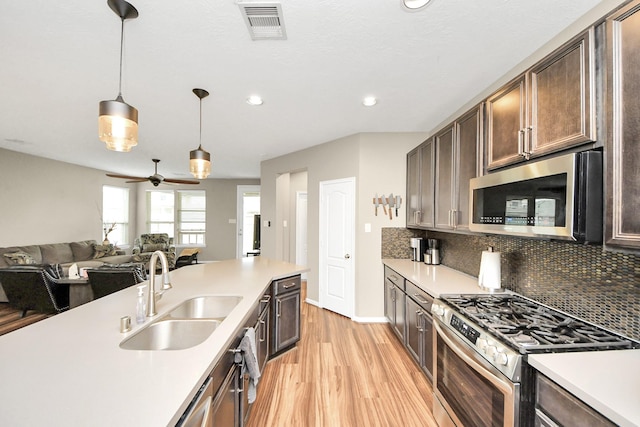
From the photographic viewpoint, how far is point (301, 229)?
6.01m

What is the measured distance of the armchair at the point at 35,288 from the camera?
131 inches

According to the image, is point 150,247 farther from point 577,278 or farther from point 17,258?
point 577,278

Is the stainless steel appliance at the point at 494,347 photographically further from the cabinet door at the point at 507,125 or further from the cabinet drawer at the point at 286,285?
the cabinet drawer at the point at 286,285

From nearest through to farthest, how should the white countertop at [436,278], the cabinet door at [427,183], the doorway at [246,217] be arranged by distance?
1. the white countertop at [436,278]
2. the cabinet door at [427,183]
3. the doorway at [246,217]

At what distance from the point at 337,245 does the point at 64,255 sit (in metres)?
5.57

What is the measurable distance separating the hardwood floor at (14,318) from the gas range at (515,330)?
494 centimetres

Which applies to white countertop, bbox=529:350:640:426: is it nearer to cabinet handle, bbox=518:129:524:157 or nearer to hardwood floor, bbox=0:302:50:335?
cabinet handle, bbox=518:129:524:157

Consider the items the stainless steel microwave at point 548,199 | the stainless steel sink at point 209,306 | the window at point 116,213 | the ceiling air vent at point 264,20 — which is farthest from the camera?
the window at point 116,213

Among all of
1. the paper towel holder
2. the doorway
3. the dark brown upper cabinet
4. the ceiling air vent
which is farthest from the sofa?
the dark brown upper cabinet

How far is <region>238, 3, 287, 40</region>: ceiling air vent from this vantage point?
1.52m

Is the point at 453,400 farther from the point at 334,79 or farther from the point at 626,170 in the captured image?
the point at 334,79

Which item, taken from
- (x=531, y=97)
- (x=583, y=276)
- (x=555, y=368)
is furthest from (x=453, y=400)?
(x=531, y=97)

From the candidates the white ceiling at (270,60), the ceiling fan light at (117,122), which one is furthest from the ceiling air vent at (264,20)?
the ceiling fan light at (117,122)

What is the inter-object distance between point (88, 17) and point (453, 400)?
10.5ft
